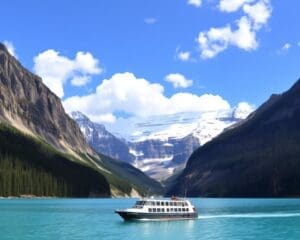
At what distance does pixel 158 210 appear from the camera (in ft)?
509

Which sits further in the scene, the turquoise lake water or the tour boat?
the tour boat

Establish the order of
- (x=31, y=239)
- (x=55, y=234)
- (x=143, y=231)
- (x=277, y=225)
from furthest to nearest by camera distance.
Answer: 1. (x=277, y=225)
2. (x=143, y=231)
3. (x=55, y=234)
4. (x=31, y=239)

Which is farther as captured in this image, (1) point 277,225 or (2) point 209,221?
(2) point 209,221

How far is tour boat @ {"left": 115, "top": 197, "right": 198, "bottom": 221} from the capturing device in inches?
5960

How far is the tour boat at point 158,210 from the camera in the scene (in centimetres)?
15138

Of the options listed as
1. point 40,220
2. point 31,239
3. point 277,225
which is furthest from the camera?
point 40,220

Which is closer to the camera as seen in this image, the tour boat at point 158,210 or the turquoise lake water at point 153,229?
the turquoise lake water at point 153,229

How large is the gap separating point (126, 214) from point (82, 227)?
1845 centimetres

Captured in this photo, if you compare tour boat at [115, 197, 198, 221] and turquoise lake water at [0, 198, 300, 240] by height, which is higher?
Result: tour boat at [115, 197, 198, 221]

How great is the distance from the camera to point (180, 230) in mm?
132500

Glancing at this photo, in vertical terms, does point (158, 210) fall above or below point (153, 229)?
above

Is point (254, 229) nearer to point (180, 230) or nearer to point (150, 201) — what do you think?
point (180, 230)

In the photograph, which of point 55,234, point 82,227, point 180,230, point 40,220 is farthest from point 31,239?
point 40,220

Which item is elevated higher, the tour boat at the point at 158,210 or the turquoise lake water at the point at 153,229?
the tour boat at the point at 158,210
